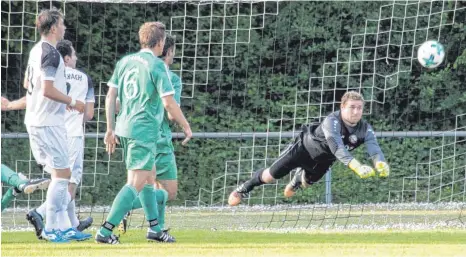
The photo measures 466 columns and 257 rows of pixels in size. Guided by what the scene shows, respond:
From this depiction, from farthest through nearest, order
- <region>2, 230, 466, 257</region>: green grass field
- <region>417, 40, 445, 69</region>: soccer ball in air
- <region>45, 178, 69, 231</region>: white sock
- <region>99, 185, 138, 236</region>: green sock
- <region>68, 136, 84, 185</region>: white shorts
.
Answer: <region>417, 40, 445, 69</region>: soccer ball in air, <region>68, 136, 84, 185</region>: white shorts, <region>45, 178, 69, 231</region>: white sock, <region>99, 185, 138, 236</region>: green sock, <region>2, 230, 466, 257</region>: green grass field

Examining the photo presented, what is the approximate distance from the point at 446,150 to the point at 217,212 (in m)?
4.05

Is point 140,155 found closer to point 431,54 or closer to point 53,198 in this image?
point 53,198

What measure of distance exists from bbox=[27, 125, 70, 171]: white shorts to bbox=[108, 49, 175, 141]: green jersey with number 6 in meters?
0.67

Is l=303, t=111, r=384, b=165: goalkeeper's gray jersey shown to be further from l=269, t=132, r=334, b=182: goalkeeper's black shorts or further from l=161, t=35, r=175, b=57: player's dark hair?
l=161, t=35, r=175, b=57: player's dark hair

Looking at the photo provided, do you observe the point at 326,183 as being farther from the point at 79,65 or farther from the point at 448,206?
the point at 79,65

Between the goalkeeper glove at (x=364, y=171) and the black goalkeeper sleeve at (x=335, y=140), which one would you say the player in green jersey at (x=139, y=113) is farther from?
the black goalkeeper sleeve at (x=335, y=140)

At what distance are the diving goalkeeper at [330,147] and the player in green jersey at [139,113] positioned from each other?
182 cm

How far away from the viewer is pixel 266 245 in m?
9.67

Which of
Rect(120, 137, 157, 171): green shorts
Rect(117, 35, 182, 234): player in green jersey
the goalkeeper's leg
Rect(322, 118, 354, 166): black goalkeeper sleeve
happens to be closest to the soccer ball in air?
the goalkeeper's leg

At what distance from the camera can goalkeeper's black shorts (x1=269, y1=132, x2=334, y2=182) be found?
1162 centimetres

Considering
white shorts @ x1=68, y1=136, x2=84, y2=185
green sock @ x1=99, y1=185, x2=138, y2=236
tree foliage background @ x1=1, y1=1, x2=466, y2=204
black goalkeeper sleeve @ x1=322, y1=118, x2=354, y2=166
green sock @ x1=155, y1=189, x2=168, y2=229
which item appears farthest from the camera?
tree foliage background @ x1=1, y1=1, x2=466, y2=204

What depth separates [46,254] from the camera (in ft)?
28.8

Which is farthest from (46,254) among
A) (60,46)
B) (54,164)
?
(60,46)

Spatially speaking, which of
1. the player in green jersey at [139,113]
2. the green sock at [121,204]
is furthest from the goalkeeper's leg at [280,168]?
the green sock at [121,204]
